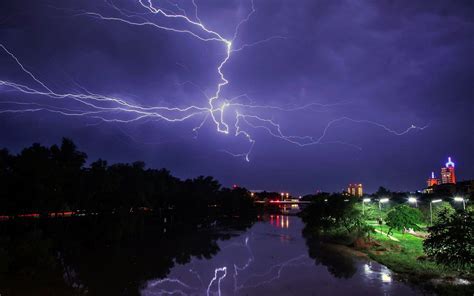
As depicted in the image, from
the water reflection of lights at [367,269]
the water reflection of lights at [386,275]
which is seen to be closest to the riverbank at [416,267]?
the water reflection of lights at [386,275]

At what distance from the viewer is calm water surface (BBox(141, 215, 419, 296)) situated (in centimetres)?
1678

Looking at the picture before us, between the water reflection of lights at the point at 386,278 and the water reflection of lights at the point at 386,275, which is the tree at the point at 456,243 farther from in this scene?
the water reflection of lights at the point at 386,275

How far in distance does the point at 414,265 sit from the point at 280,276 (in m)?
6.40

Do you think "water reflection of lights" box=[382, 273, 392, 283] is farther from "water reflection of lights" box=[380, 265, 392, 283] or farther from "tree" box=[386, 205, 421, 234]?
"tree" box=[386, 205, 421, 234]

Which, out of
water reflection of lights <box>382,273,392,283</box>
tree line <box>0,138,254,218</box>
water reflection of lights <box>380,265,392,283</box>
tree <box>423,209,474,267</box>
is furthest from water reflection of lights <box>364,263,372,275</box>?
tree line <box>0,138,254,218</box>

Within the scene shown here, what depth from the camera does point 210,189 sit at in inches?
3932

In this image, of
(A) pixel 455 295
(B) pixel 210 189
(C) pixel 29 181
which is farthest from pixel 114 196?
(B) pixel 210 189

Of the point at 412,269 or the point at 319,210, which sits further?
the point at 319,210

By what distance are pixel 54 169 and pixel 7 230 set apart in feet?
18.6

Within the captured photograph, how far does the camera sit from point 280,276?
65.1 feet

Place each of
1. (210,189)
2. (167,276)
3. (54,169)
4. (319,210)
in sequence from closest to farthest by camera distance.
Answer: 1. (167,276)
2. (54,169)
3. (319,210)
4. (210,189)

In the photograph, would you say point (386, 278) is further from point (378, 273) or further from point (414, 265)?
point (414, 265)

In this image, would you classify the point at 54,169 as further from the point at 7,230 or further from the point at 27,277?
the point at 27,277

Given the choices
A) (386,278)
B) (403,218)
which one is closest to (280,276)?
(386,278)
